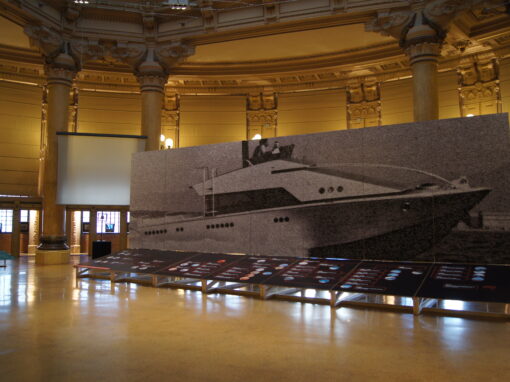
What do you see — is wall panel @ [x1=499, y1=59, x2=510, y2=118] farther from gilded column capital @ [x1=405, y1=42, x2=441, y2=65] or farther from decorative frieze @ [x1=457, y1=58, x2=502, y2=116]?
gilded column capital @ [x1=405, y1=42, x2=441, y2=65]

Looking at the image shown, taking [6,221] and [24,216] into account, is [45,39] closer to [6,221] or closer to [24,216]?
[24,216]

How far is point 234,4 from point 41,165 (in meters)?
9.72

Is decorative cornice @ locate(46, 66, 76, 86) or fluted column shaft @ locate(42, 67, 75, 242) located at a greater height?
decorative cornice @ locate(46, 66, 76, 86)

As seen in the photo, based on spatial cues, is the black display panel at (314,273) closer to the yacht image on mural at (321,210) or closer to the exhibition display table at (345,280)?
the exhibition display table at (345,280)

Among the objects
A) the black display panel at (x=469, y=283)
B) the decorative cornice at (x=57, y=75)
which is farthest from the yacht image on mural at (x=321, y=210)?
the decorative cornice at (x=57, y=75)

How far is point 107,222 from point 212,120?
19.7ft

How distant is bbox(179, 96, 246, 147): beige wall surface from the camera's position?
18.2 m

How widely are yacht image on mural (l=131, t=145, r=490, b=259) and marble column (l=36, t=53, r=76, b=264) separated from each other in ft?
20.1

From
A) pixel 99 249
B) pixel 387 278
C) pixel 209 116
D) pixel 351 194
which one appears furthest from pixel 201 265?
pixel 209 116

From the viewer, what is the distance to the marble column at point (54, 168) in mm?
13836

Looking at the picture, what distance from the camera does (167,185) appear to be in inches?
388

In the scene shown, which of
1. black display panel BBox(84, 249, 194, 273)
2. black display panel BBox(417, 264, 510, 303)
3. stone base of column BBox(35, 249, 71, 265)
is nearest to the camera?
black display panel BBox(417, 264, 510, 303)

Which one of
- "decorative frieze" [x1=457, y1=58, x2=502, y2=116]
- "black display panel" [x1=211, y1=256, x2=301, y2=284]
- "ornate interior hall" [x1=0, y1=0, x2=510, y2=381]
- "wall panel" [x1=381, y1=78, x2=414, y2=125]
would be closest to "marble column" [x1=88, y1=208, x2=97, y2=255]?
"ornate interior hall" [x1=0, y1=0, x2=510, y2=381]

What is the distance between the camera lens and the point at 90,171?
13.2 m
